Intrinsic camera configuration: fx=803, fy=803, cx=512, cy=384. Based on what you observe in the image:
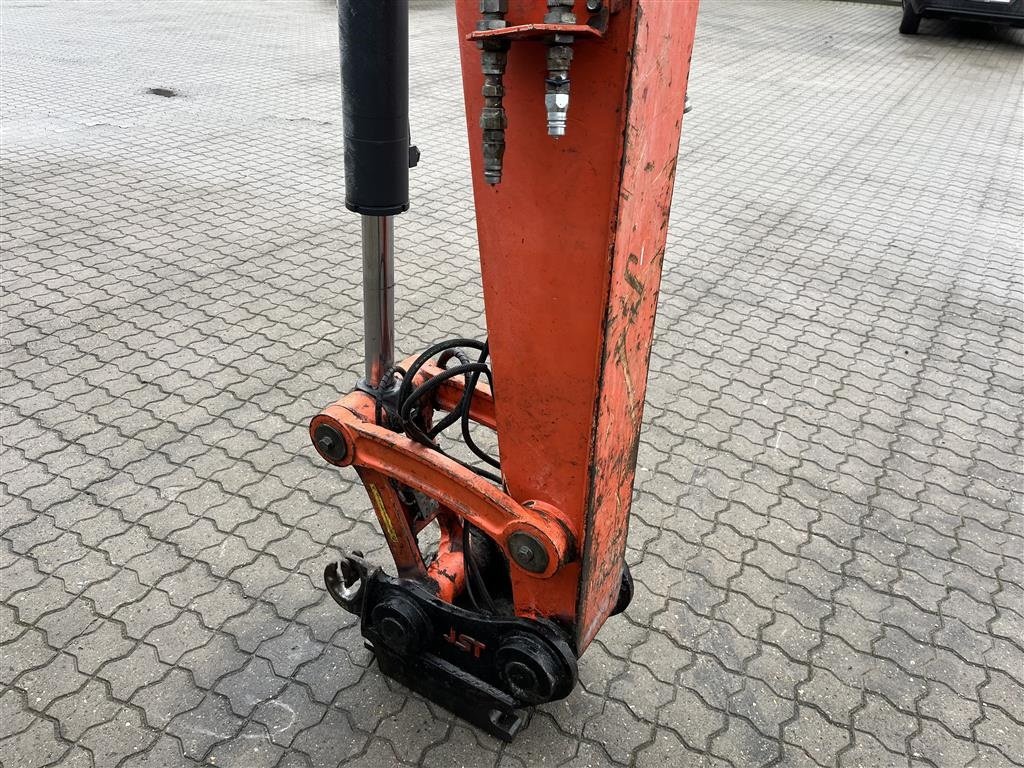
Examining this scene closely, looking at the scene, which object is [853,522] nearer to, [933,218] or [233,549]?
[233,549]

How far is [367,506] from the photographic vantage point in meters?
3.33

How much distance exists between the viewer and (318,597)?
2908 millimetres

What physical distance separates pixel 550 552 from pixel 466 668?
26.6 inches

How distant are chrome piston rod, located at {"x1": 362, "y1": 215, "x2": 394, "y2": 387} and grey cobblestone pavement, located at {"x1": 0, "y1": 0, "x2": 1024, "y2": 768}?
42.1 inches

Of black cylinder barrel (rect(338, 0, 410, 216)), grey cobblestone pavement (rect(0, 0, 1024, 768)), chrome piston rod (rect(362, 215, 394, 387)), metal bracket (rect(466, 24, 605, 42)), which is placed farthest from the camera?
grey cobblestone pavement (rect(0, 0, 1024, 768))

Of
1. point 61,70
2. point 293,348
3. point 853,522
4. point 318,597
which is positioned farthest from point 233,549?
point 61,70

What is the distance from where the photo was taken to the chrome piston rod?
206 centimetres

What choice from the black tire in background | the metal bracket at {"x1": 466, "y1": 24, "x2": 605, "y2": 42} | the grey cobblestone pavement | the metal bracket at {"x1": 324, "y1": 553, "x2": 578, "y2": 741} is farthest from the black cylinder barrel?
the black tire in background

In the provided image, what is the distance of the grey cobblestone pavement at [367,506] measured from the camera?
2.53m

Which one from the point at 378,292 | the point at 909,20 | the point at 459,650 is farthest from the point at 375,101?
the point at 909,20

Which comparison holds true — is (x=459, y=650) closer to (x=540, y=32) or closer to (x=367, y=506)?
(x=367, y=506)

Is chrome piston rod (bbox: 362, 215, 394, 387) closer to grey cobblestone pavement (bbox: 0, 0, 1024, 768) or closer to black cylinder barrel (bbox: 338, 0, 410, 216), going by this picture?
black cylinder barrel (bbox: 338, 0, 410, 216)

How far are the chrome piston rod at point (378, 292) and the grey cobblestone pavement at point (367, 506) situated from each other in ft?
3.51

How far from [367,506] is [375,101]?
6.37 ft
